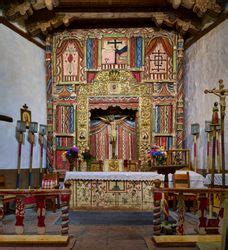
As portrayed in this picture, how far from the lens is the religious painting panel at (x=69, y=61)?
11.1 m

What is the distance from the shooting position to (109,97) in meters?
10.9

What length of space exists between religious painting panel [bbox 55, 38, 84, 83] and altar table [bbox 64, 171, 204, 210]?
11.3ft

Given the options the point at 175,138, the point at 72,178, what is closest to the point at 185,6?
the point at 175,138

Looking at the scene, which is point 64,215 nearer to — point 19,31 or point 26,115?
point 26,115

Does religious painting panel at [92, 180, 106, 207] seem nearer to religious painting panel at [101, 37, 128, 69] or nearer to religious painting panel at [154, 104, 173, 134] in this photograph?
religious painting panel at [154, 104, 173, 134]

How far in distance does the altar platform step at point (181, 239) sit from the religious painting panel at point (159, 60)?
6.38 meters

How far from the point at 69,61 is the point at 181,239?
7.27 m

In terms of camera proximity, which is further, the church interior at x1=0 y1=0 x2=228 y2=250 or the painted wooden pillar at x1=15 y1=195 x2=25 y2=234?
the church interior at x1=0 y1=0 x2=228 y2=250

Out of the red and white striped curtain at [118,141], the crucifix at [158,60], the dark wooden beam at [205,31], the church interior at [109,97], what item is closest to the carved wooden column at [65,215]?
the church interior at [109,97]

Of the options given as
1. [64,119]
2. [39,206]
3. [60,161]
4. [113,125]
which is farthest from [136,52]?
[39,206]

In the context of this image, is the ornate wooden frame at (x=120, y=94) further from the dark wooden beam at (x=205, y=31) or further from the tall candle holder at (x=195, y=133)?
the dark wooden beam at (x=205, y=31)

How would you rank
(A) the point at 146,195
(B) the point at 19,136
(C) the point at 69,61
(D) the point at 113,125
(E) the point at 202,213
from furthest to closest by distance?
(C) the point at 69,61 → (D) the point at 113,125 → (B) the point at 19,136 → (A) the point at 146,195 → (E) the point at 202,213

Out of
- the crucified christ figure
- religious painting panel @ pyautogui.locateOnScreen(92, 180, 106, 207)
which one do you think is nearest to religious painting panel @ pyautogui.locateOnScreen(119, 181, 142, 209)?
religious painting panel @ pyautogui.locateOnScreen(92, 180, 106, 207)

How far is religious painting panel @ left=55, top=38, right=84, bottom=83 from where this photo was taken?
1110 cm
